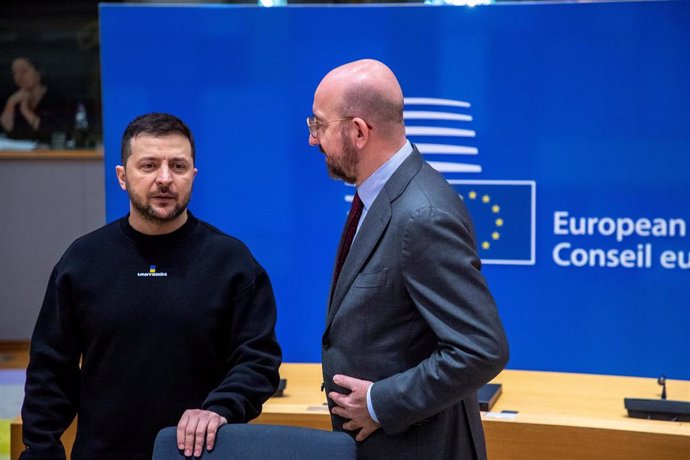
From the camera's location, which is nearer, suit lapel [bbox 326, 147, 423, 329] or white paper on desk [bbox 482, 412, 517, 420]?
suit lapel [bbox 326, 147, 423, 329]

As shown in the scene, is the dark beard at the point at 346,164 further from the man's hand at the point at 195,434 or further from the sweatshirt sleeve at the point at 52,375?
the sweatshirt sleeve at the point at 52,375

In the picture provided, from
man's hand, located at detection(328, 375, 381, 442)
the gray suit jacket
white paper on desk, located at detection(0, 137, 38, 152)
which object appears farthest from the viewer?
white paper on desk, located at detection(0, 137, 38, 152)

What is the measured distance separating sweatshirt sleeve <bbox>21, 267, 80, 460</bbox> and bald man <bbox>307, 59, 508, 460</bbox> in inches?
24.4

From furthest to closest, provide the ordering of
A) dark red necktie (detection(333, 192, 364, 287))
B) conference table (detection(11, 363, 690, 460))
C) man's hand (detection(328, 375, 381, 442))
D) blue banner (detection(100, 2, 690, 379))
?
1. blue banner (detection(100, 2, 690, 379))
2. conference table (detection(11, 363, 690, 460))
3. dark red necktie (detection(333, 192, 364, 287))
4. man's hand (detection(328, 375, 381, 442))

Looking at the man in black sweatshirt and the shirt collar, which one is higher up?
the shirt collar

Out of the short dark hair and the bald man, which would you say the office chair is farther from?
the short dark hair

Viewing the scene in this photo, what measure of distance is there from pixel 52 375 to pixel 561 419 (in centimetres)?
150

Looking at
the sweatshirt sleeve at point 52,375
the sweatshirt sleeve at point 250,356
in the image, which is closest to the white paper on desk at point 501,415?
the sweatshirt sleeve at point 250,356

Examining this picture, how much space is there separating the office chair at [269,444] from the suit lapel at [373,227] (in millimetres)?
272

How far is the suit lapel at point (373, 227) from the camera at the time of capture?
2016 mm

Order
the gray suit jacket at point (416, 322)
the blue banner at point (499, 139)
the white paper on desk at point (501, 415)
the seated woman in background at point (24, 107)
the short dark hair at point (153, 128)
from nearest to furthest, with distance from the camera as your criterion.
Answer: the gray suit jacket at point (416, 322) < the short dark hair at point (153, 128) < the white paper on desk at point (501, 415) < the blue banner at point (499, 139) < the seated woman in background at point (24, 107)

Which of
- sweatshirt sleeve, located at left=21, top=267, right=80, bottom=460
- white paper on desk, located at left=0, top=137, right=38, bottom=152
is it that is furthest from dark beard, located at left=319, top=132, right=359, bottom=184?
white paper on desk, located at left=0, top=137, right=38, bottom=152

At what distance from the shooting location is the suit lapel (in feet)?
6.61

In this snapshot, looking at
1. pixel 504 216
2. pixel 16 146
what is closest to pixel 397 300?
pixel 504 216
